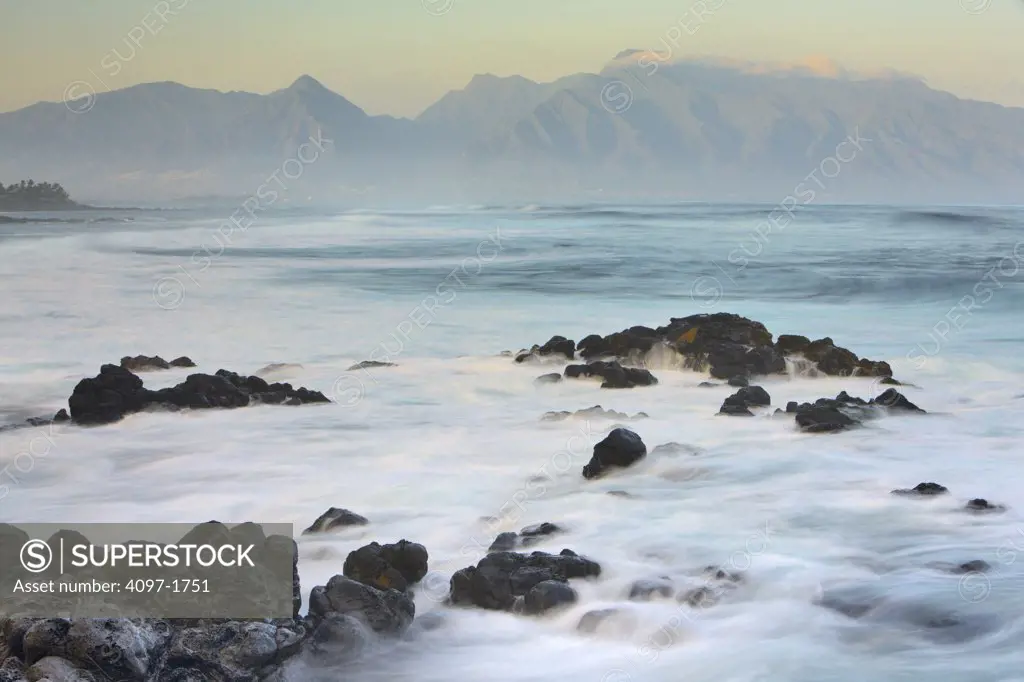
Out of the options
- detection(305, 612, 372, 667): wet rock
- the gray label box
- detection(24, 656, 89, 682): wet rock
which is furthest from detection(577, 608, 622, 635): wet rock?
detection(24, 656, 89, 682): wet rock

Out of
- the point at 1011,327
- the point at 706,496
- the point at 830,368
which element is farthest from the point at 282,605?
the point at 1011,327

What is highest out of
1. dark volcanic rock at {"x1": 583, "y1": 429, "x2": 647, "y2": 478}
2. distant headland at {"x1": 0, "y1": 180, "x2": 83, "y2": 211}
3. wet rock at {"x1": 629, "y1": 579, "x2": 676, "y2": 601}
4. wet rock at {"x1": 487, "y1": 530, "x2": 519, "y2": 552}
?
distant headland at {"x1": 0, "y1": 180, "x2": 83, "y2": 211}

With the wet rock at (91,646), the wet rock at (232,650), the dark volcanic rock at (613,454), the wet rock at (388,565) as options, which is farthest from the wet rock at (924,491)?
the wet rock at (91,646)

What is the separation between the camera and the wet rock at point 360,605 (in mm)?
3570

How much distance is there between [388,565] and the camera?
3953mm

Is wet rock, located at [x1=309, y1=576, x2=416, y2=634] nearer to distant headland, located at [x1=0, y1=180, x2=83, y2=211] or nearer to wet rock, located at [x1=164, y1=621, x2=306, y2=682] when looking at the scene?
wet rock, located at [x1=164, y1=621, x2=306, y2=682]

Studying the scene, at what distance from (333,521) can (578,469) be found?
53.6 inches

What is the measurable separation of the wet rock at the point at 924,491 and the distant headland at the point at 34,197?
25.7 metres

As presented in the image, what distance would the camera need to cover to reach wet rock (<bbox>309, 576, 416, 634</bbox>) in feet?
11.7

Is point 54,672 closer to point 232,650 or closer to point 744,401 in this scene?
point 232,650

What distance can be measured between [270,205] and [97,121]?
4799 millimetres

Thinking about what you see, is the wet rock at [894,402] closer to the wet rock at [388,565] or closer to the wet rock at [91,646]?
the wet rock at [388,565]

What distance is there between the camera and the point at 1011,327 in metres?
12.2

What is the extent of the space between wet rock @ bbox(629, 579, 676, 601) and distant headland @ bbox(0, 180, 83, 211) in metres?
26.1
